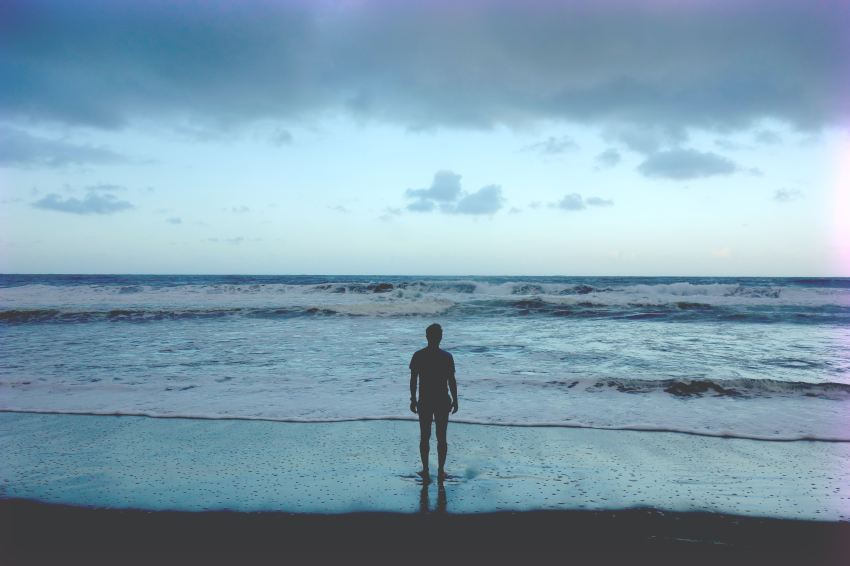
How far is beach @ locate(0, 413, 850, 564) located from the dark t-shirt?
0.90m

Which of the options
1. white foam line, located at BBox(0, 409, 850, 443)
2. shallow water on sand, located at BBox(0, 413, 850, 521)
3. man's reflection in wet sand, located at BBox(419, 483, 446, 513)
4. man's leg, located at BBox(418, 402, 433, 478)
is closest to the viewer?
man's reflection in wet sand, located at BBox(419, 483, 446, 513)

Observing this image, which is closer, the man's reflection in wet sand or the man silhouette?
the man's reflection in wet sand

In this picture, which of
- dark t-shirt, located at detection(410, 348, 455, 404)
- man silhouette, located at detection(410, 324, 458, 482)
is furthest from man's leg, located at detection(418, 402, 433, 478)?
dark t-shirt, located at detection(410, 348, 455, 404)

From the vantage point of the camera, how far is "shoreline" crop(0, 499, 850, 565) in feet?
13.4

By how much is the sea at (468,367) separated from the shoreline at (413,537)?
3144 millimetres

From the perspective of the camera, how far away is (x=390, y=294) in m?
43.5

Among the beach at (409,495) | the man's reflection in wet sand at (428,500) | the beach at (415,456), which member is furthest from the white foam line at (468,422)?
the man's reflection in wet sand at (428,500)

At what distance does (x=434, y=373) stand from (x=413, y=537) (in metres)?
1.75

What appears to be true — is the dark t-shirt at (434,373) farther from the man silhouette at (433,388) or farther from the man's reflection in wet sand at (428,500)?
Result: the man's reflection in wet sand at (428,500)

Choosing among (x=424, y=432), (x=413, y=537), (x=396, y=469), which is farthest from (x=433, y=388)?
(x=413, y=537)

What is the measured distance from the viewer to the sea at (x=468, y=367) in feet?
28.1

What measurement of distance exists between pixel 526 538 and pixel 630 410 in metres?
5.05

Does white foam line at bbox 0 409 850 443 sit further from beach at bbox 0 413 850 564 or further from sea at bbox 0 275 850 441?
beach at bbox 0 413 850 564

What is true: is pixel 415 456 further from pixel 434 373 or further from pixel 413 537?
pixel 413 537
